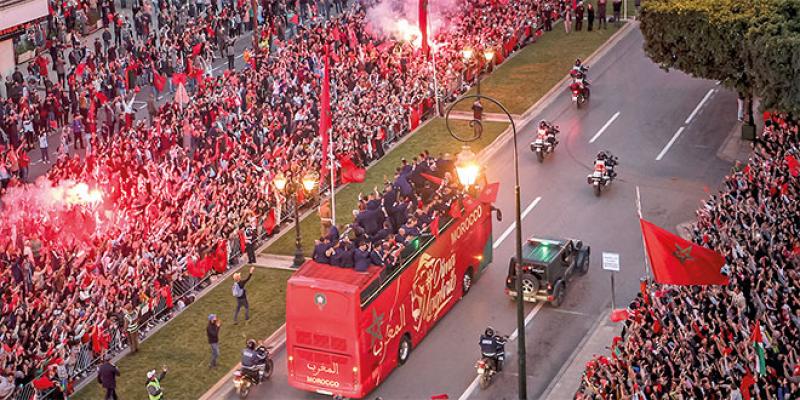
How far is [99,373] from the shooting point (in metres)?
40.7

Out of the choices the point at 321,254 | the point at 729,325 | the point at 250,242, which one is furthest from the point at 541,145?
the point at 729,325

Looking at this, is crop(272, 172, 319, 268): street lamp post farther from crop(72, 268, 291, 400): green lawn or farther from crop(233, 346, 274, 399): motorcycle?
crop(233, 346, 274, 399): motorcycle

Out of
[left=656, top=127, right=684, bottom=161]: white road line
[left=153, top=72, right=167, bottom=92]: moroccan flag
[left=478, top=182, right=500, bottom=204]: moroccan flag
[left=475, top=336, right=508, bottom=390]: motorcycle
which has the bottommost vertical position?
[left=656, top=127, right=684, bottom=161]: white road line

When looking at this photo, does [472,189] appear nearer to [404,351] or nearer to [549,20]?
[404,351]

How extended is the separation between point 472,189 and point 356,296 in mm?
9926

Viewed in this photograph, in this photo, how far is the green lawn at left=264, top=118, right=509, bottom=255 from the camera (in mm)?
52531

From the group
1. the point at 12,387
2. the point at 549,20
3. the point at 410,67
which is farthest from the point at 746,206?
the point at 549,20

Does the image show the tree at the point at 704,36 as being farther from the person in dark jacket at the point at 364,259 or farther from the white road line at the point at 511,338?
the person in dark jacket at the point at 364,259

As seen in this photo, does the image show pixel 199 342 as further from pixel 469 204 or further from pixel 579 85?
pixel 579 85

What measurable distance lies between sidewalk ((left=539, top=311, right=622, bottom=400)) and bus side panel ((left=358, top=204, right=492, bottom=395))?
4394mm

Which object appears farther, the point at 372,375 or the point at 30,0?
the point at 30,0

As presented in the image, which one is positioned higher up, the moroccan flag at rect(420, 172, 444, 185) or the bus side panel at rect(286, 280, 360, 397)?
the moroccan flag at rect(420, 172, 444, 185)

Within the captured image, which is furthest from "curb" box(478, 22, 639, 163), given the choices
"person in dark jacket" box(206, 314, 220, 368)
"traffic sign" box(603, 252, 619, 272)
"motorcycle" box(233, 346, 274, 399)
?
"motorcycle" box(233, 346, 274, 399)

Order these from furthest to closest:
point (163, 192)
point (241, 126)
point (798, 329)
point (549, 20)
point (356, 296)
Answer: point (549, 20) → point (241, 126) → point (163, 192) → point (356, 296) → point (798, 329)
